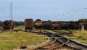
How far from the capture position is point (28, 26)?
4800 centimetres

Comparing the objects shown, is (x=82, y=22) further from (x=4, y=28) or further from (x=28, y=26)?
(x=4, y=28)

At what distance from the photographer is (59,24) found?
162ft

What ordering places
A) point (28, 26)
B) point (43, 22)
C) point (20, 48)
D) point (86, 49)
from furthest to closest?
point (43, 22) → point (28, 26) → point (20, 48) → point (86, 49)

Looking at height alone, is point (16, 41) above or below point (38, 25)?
above

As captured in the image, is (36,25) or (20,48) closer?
(20,48)

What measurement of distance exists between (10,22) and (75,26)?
1041 cm

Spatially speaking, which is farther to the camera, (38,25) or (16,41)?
(38,25)

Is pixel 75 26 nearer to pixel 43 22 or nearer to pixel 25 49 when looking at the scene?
pixel 43 22

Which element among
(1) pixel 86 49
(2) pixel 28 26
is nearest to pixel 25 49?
(1) pixel 86 49

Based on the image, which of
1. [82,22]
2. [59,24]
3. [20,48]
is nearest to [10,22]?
[59,24]

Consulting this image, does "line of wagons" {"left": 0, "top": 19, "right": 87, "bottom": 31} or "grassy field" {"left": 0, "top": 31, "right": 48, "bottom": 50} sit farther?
"line of wagons" {"left": 0, "top": 19, "right": 87, "bottom": 31}

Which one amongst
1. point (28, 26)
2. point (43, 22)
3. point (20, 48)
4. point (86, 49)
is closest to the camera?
point (86, 49)

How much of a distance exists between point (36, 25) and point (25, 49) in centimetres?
3332

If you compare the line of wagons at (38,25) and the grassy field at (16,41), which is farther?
the line of wagons at (38,25)
